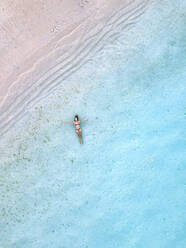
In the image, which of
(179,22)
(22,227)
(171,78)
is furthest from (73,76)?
(22,227)

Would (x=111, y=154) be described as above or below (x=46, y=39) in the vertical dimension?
below

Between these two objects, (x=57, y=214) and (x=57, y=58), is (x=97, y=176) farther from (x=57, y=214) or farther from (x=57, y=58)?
(x=57, y=58)

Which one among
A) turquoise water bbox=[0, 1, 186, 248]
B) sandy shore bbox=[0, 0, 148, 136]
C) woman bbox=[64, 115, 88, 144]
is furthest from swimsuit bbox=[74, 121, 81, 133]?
sandy shore bbox=[0, 0, 148, 136]

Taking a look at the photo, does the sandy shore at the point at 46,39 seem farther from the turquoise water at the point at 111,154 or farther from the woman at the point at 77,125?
the woman at the point at 77,125

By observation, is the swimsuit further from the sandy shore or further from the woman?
the sandy shore

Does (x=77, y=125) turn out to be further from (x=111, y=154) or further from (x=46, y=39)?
(x=46, y=39)

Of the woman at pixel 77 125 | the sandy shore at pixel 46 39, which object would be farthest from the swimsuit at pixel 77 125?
the sandy shore at pixel 46 39

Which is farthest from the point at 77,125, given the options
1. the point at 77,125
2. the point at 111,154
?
the point at 111,154

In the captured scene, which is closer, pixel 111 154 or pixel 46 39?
pixel 46 39
